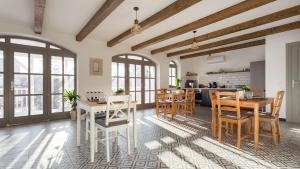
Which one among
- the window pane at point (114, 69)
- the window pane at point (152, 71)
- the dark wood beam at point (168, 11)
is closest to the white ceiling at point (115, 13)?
the dark wood beam at point (168, 11)

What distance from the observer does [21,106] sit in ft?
14.7

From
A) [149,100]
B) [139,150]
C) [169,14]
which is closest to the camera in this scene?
[139,150]

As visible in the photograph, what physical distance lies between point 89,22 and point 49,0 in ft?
3.21

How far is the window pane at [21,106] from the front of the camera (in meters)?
4.40

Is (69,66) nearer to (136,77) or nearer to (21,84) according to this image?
(21,84)

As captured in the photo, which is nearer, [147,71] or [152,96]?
[147,71]

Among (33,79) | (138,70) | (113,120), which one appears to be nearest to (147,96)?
(138,70)

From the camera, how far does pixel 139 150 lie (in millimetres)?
2684

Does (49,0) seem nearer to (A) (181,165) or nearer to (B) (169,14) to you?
(B) (169,14)

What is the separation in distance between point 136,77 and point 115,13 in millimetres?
3627

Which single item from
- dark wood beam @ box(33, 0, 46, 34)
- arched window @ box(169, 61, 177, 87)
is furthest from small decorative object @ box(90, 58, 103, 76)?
arched window @ box(169, 61, 177, 87)

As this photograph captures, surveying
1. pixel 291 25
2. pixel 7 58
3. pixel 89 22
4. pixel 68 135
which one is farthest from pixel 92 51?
pixel 291 25

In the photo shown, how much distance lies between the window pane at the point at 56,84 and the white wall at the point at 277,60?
6448 mm

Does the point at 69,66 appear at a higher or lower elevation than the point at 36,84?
higher
